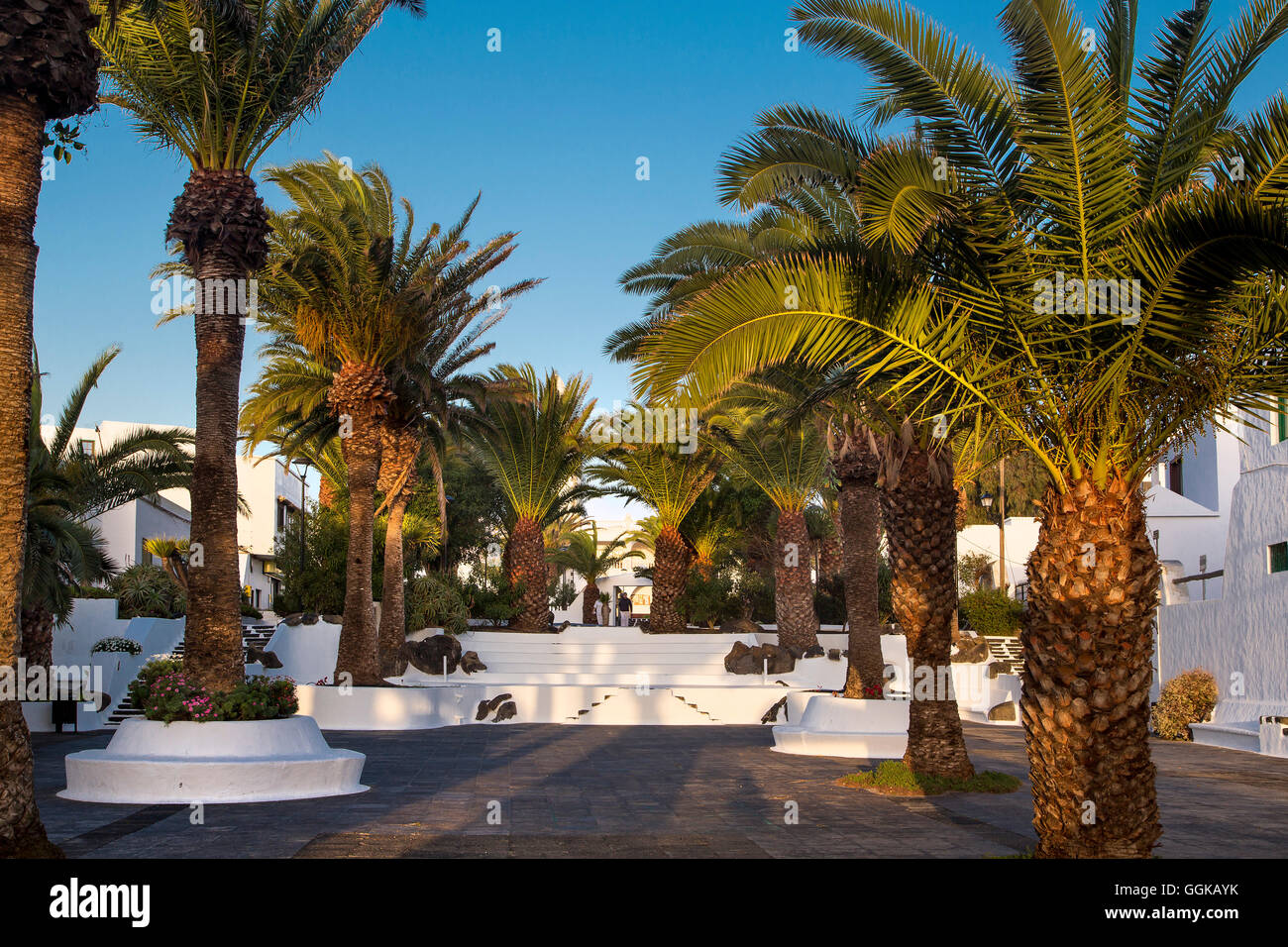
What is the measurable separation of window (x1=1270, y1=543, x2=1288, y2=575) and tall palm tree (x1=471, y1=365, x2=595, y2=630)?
18048mm

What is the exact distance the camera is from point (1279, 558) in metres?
20.5

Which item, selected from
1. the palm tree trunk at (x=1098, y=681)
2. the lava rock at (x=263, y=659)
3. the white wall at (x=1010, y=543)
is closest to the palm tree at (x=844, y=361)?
the palm tree trunk at (x=1098, y=681)

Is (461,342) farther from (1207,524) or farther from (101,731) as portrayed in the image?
(1207,524)

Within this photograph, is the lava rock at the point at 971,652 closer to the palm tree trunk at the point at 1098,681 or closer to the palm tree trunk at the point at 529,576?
the palm tree trunk at the point at 529,576

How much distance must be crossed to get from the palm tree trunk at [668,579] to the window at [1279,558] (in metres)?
17.0

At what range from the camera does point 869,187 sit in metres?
8.98

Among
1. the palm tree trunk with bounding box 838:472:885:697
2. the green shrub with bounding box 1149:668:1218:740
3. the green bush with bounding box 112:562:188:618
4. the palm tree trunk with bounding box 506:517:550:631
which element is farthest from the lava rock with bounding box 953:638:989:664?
the green bush with bounding box 112:562:188:618

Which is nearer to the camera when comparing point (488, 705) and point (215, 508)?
point (215, 508)

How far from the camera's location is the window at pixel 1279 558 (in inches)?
799

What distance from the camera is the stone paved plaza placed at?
9312 millimetres

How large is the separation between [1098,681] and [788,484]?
23.2m

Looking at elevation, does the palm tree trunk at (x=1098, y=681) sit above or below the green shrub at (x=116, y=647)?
above

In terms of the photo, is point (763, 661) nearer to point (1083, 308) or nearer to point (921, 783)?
point (921, 783)

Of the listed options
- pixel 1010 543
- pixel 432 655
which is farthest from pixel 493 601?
pixel 1010 543
